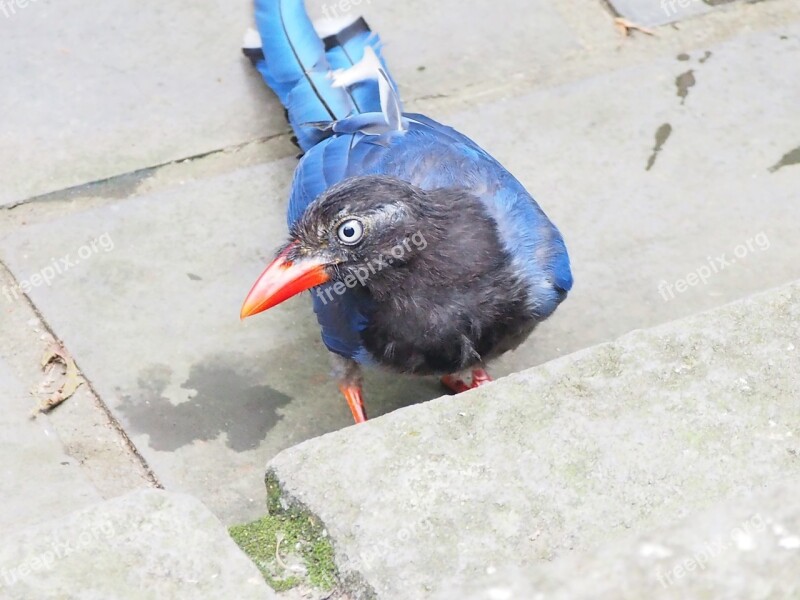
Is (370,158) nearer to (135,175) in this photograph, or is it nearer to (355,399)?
(355,399)

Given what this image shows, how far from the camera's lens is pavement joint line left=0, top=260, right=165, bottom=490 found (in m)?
3.36

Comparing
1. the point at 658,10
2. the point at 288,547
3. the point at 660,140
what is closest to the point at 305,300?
the point at 660,140

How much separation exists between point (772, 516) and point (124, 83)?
2956 mm

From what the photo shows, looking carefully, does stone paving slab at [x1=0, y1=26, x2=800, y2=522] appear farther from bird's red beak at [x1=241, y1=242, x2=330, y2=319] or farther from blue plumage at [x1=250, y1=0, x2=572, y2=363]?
bird's red beak at [x1=241, y1=242, x2=330, y2=319]

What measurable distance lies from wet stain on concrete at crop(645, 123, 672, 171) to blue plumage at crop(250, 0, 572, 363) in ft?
2.59

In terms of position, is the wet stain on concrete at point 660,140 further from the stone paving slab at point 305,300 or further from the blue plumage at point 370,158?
the blue plumage at point 370,158

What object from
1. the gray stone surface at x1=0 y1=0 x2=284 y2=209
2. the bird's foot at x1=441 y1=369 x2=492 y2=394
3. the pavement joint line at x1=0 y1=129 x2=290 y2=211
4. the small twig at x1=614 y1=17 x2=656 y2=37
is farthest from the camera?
the small twig at x1=614 y1=17 x2=656 y2=37

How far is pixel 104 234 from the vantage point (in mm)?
4000

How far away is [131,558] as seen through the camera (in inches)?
94.7

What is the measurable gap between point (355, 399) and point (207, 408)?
1.42 feet

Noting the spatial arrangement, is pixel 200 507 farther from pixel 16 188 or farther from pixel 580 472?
pixel 16 188

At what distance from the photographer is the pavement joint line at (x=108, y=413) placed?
3360mm

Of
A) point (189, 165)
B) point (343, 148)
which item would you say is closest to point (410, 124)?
point (343, 148)

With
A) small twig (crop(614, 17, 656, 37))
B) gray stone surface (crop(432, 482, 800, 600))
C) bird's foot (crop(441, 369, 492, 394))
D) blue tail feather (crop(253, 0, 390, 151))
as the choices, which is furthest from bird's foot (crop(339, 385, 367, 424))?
small twig (crop(614, 17, 656, 37))
